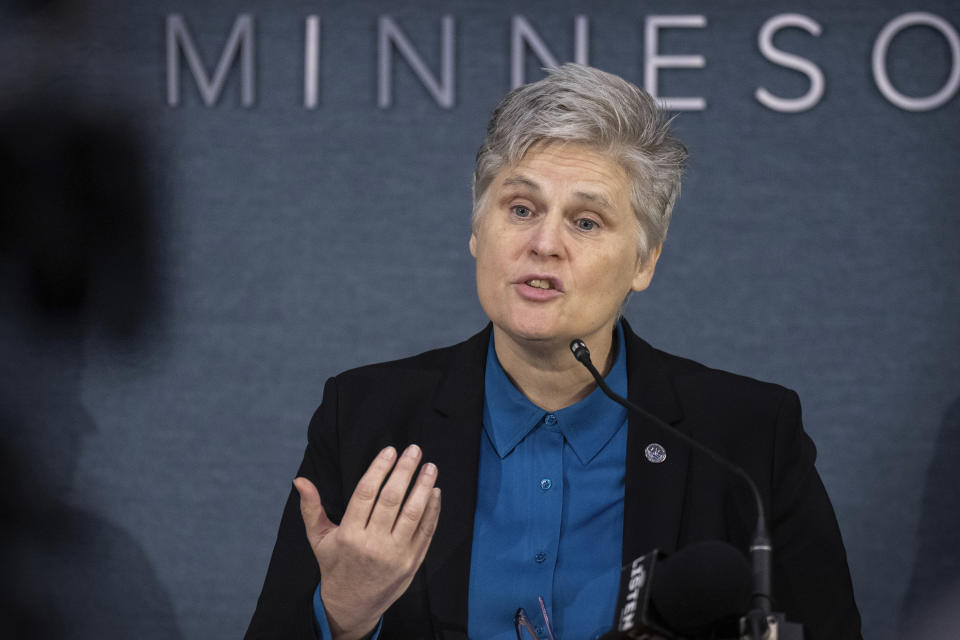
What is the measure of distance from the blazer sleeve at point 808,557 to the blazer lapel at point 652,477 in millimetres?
154

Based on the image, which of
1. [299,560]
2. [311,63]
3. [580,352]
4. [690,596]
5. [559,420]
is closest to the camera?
[690,596]

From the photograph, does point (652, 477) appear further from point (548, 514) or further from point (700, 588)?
point (700, 588)

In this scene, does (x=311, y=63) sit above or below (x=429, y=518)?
above

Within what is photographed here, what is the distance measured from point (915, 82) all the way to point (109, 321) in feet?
7.06

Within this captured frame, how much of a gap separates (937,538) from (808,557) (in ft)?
4.20

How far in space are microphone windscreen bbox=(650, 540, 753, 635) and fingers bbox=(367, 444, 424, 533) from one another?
11.9 inches

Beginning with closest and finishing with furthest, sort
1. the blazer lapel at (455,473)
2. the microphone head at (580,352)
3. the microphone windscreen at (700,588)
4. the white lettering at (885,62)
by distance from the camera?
the microphone windscreen at (700,588)
the microphone head at (580,352)
the blazer lapel at (455,473)
the white lettering at (885,62)

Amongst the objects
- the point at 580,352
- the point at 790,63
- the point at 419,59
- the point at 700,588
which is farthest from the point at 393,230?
the point at 700,588

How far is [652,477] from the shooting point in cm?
153

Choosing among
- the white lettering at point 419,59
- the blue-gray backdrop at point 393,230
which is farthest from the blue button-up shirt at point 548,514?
the white lettering at point 419,59

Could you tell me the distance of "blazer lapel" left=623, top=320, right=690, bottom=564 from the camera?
1.48 m

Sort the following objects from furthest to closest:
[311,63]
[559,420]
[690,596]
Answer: [311,63] < [559,420] < [690,596]

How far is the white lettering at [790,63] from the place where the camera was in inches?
103

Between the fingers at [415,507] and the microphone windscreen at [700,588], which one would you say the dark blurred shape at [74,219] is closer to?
the fingers at [415,507]
